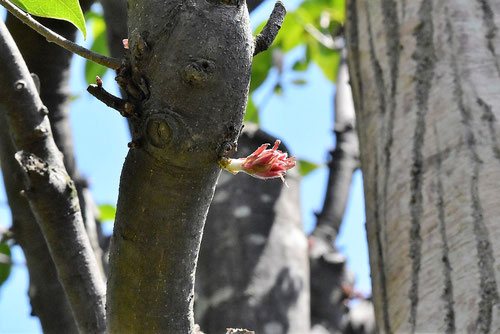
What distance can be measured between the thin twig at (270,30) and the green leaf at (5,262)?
1.74 meters

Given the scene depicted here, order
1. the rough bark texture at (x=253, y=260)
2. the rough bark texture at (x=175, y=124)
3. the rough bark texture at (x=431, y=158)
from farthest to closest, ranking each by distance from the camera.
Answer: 1. the rough bark texture at (x=253, y=260)
2. the rough bark texture at (x=431, y=158)
3. the rough bark texture at (x=175, y=124)

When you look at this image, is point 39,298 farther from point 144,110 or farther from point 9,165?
point 144,110

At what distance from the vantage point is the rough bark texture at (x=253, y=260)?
231 centimetres

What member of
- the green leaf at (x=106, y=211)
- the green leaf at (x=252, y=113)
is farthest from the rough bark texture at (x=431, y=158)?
the green leaf at (x=106, y=211)

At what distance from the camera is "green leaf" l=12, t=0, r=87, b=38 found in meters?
1.20

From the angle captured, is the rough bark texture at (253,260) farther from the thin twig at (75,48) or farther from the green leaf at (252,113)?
the thin twig at (75,48)

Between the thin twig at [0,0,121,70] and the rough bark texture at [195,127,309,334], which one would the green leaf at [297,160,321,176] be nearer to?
the rough bark texture at [195,127,309,334]

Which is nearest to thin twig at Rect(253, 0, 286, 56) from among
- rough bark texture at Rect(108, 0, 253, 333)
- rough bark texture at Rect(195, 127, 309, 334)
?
rough bark texture at Rect(108, 0, 253, 333)

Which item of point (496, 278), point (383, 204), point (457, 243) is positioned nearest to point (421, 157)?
point (383, 204)

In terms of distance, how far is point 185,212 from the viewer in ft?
3.01

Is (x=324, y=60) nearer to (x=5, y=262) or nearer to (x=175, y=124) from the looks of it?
(x=5, y=262)

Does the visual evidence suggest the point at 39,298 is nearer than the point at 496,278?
No

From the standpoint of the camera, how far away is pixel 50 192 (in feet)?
4.11

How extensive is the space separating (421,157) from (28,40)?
0.82 metres
